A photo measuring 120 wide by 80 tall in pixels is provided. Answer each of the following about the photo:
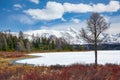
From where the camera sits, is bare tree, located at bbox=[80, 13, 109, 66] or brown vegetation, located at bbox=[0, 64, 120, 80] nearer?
brown vegetation, located at bbox=[0, 64, 120, 80]

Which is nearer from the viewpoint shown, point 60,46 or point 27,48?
point 27,48

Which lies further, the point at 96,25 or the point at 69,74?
the point at 96,25

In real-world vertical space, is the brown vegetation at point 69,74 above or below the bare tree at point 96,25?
below

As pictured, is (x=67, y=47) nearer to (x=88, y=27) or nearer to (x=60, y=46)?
(x=60, y=46)

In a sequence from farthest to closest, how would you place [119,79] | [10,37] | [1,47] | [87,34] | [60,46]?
[60,46], [10,37], [1,47], [87,34], [119,79]

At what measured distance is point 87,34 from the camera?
23.0m

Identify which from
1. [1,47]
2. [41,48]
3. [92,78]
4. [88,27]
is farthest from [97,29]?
[41,48]

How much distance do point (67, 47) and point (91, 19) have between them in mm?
136552

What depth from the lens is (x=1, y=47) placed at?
125062mm

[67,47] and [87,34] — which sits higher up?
[87,34]

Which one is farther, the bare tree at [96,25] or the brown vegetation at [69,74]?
the bare tree at [96,25]

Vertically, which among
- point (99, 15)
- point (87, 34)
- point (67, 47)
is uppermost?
point (99, 15)

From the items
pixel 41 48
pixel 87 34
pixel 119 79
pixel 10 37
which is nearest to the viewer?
pixel 119 79

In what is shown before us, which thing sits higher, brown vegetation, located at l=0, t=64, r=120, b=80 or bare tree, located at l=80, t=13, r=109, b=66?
bare tree, located at l=80, t=13, r=109, b=66
